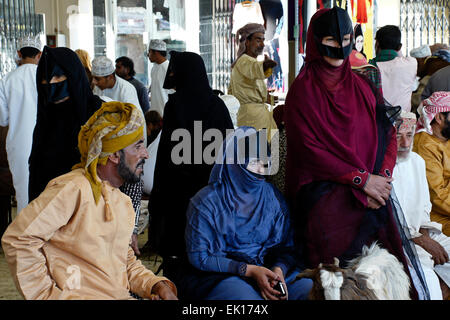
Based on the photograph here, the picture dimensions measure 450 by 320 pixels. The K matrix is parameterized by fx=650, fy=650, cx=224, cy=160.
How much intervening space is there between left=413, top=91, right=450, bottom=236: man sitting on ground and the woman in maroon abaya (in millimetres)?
718

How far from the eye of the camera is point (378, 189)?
2.63 meters

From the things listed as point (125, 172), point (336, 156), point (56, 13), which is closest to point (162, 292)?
point (125, 172)

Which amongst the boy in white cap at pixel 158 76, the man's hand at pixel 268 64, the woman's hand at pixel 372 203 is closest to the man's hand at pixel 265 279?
the woman's hand at pixel 372 203

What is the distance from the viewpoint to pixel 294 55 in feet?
17.2

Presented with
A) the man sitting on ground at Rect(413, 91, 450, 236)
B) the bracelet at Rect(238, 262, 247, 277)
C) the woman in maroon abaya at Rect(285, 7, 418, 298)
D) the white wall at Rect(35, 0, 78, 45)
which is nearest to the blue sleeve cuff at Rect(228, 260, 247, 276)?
the bracelet at Rect(238, 262, 247, 277)

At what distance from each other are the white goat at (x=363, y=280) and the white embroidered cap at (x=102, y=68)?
3607 mm

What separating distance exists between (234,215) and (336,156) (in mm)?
493

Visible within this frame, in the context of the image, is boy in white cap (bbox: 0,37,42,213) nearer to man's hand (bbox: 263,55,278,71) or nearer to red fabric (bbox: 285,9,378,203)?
man's hand (bbox: 263,55,278,71)

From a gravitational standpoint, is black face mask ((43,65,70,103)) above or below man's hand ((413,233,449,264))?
above

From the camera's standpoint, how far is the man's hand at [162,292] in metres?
2.13

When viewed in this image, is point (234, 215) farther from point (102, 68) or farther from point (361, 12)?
point (361, 12)

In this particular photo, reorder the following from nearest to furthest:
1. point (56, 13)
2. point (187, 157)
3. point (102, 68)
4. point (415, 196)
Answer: point (415, 196) → point (187, 157) → point (102, 68) → point (56, 13)

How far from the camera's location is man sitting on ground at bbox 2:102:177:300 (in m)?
1.91
